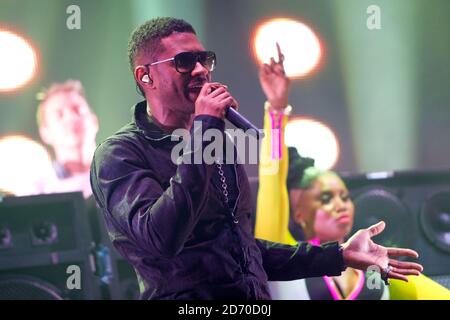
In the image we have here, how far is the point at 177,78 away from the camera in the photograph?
168cm

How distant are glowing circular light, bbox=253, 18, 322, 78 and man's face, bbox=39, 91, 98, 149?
30.1 inches

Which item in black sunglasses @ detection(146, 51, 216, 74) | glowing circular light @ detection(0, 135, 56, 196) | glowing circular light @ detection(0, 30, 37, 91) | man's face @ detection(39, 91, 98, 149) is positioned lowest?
glowing circular light @ detection(0, 135, 56, 196)

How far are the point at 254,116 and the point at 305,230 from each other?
51cm

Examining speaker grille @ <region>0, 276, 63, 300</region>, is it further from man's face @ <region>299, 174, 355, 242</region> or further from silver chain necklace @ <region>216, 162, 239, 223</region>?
silver chain necklace @ <region>216, 162, 239, 223</region>

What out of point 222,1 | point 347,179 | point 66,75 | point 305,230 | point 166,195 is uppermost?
point 222,1

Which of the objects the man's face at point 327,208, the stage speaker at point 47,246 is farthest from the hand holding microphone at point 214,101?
the man's face at point 327,208

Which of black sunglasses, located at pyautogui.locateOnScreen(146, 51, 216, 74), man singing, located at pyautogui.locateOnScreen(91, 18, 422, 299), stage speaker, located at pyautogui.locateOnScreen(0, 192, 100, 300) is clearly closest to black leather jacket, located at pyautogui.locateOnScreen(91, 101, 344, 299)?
man singing, located at pyautogui.locateOnScreen(91, 18, 422, 299)

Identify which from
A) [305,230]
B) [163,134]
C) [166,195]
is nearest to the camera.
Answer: [166,195]

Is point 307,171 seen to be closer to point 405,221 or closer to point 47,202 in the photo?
point 405,221

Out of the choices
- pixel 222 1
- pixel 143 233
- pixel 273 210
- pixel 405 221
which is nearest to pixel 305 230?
pixel 273 210

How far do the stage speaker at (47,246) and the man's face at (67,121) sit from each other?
367 mm

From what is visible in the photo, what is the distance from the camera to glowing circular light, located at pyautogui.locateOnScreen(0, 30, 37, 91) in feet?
9.78

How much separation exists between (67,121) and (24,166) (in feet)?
0.87

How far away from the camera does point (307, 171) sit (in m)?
2.94
